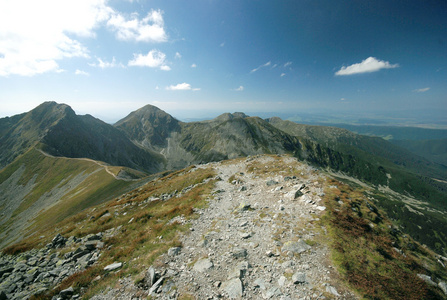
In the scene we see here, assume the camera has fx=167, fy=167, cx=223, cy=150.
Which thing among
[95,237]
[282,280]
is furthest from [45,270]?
[282,280]

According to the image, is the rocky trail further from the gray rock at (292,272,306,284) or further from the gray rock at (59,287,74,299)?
the gray rock at (59,287,74,299)

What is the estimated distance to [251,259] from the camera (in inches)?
422

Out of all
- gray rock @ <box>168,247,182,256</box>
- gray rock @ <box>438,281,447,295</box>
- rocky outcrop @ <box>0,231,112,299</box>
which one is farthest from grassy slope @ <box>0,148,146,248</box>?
gray rock @ <box>438,281,447,295</box>

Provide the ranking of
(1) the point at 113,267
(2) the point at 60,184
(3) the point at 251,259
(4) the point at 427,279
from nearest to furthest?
1. (4) the point at 427,279
2. (3) the point at 251,259
3. (1) the point at 113,267
4. (2) the point at 60,184

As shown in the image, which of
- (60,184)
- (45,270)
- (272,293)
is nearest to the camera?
(272,293)

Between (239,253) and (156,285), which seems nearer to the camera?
(156,285)

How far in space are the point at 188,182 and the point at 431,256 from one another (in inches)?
1181

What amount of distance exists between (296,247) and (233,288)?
5.10 metres

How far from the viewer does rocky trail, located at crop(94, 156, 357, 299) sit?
27.8 ft

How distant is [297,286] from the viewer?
833 centimetres

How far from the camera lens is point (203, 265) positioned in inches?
412

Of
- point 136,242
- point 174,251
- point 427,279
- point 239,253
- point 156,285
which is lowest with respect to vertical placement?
point 427,279

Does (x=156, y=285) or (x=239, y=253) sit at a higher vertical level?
(x=239, y=253)

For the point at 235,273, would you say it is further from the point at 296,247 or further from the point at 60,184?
the point at 60,184
